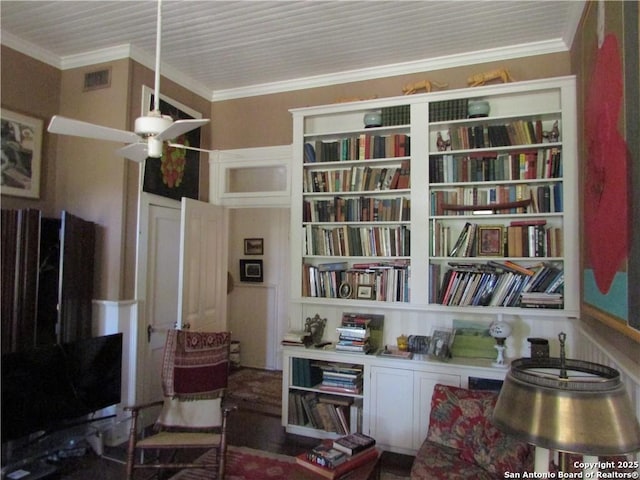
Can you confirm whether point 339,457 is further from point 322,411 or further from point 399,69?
point 399,69

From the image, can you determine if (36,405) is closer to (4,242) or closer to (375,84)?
(4,242)

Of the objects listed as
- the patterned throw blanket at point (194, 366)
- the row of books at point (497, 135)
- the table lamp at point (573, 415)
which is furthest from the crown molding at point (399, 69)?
the table lamp at point (573, 415)

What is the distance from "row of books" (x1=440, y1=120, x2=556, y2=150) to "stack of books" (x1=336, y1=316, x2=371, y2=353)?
5.33 ft

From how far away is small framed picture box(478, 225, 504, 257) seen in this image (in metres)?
3.29

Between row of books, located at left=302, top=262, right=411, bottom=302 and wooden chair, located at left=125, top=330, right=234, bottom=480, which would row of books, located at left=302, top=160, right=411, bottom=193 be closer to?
row of books, located at left=302, top=262, right=411, bottom=302

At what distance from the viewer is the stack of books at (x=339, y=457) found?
7.02 ft

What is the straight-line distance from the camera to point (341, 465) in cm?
216

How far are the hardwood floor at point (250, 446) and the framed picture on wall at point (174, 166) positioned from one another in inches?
82.9

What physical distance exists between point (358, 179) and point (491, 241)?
3.95 ft

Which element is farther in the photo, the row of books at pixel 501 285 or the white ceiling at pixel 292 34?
the row of books at pixel 501 285

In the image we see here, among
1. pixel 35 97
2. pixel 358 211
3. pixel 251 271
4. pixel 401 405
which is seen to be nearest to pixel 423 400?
pixel 401 405

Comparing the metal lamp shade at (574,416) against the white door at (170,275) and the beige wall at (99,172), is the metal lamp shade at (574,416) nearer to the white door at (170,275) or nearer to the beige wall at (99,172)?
the white door at (170,275)

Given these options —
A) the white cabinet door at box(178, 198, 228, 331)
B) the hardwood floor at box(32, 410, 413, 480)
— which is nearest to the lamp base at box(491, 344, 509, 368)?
the hardwood floor at box(32, 410, 413, 480)

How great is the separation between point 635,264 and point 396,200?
2.10 m
